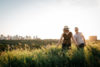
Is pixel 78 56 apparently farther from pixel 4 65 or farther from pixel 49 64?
pixel 4 65

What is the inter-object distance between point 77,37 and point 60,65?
4.28 meters

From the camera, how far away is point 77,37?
28.0ft

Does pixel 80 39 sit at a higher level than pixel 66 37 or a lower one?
lower

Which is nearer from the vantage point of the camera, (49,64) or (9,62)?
(49,64)

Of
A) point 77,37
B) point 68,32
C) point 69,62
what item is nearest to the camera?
point 69,62

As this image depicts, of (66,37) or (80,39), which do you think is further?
(80,39)

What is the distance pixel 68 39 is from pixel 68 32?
0.48 metres

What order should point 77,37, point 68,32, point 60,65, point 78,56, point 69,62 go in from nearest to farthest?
1. point 60,65
2. point 69,62
3. point 78,56
4. point 68,32
5. point 77,37

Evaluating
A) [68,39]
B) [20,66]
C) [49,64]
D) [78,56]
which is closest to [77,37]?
[68,39]

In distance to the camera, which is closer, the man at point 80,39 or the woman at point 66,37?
the woman at point 66,37

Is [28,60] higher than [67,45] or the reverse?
the reverse

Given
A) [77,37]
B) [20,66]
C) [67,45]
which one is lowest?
[20,66]

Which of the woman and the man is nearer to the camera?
the woman

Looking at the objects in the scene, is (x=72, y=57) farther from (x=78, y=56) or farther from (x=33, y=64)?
(x=33, y=64)
